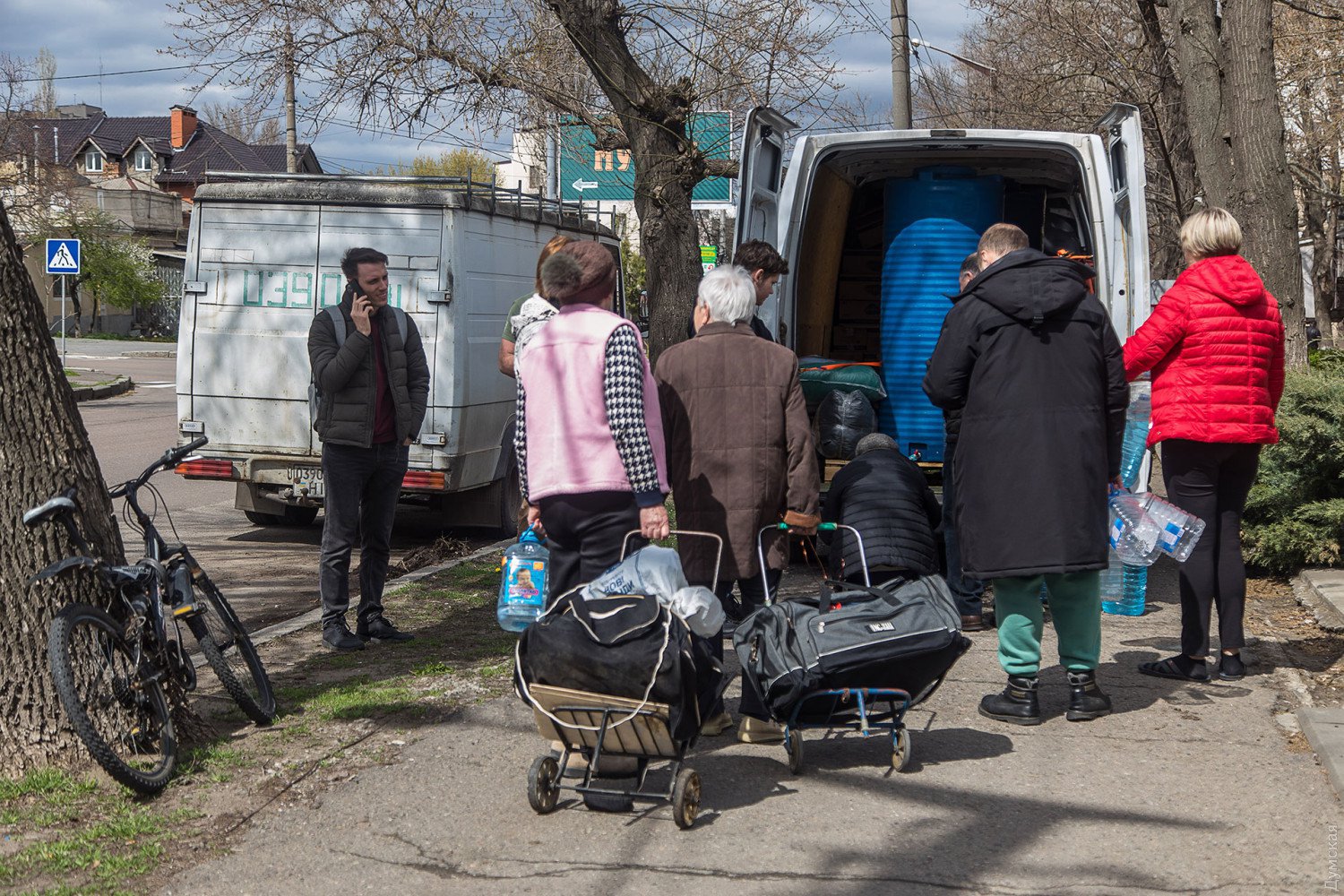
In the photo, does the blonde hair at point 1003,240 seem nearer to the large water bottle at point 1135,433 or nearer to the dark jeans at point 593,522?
the dark jeans at point 593,522

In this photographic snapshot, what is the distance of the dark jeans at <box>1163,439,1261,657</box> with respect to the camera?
238 inches

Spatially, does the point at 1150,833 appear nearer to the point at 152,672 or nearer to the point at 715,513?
the point at 715,513

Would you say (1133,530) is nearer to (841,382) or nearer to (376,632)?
(841,382)

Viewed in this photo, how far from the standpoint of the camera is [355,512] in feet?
22.3

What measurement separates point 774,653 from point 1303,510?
4691mm

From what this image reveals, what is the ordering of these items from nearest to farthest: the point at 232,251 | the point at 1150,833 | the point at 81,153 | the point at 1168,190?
the point at 1150,833, the point at 232,251, the point at 1168,190, the point at 81,153

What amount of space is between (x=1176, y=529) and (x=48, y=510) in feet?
14.5

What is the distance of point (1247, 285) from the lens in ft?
19.5

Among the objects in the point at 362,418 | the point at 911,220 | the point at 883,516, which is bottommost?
the point at 883,516

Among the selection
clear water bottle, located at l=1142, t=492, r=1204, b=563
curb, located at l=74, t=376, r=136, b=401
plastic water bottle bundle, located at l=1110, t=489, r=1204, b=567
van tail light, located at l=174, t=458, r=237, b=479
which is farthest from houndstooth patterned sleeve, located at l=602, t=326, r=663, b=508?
curb, located at l=74, t=376, r=136, b=401

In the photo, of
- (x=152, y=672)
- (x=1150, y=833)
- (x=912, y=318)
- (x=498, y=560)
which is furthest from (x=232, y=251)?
(x=1150, y=833)

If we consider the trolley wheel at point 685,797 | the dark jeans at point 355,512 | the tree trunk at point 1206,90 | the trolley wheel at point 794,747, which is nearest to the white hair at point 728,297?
the trolley wheel at point 794,747

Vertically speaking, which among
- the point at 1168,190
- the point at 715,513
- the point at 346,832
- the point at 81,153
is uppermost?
the point at 81,153

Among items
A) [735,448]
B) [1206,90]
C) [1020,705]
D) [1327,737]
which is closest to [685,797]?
[735,448]
